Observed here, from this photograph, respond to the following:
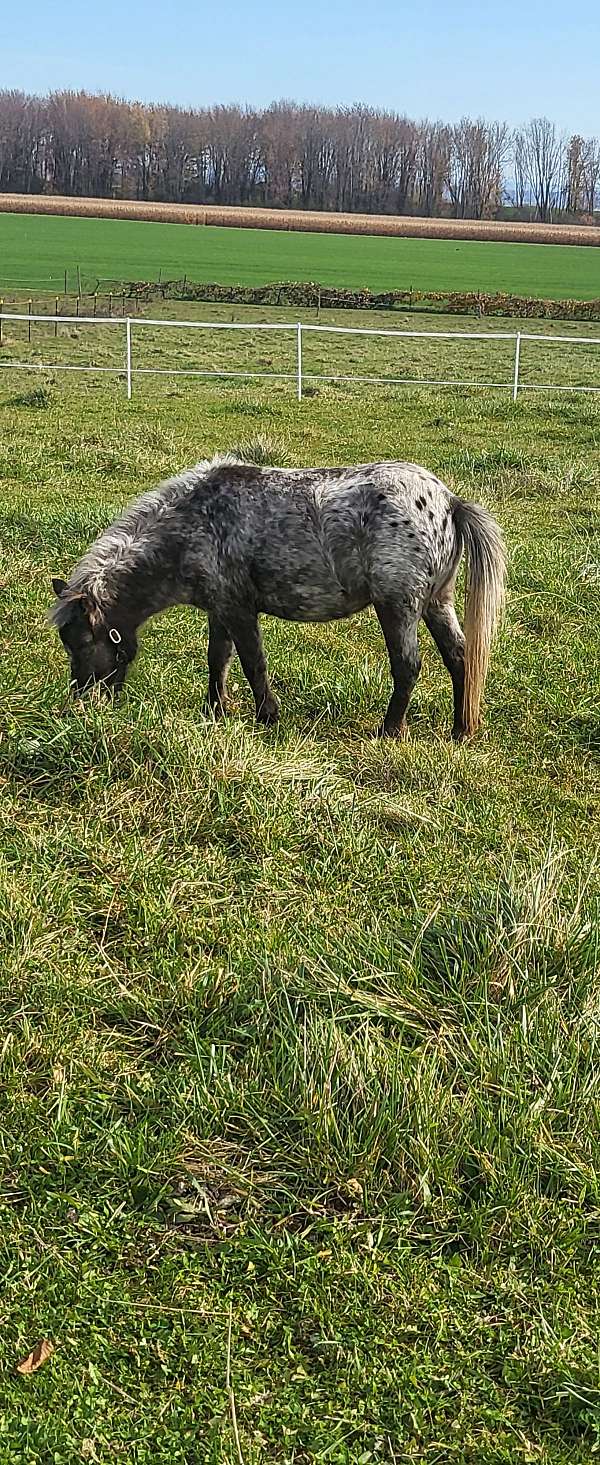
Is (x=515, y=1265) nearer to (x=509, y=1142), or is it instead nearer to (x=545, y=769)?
(x=509, y=1142)

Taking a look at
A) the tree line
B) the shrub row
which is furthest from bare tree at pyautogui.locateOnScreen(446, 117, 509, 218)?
the shrub row

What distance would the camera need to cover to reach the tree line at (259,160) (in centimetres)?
11462

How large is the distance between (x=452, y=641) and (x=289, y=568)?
981mm

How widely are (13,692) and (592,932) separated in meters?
3.00

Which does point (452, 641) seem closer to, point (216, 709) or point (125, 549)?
point (216, 709)

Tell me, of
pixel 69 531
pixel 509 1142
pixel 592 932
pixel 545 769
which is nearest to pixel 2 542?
pixel 69 531

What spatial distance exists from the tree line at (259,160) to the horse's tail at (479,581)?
12008 centimetres

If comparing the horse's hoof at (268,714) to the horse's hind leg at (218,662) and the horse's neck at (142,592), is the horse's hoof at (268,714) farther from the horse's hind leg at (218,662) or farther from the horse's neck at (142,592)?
the horse's neck at (142,592)

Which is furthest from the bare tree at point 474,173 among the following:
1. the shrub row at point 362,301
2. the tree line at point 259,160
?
the shrub row at point 362,301

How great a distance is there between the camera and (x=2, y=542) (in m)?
8.95

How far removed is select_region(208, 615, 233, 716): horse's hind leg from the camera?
5895mm

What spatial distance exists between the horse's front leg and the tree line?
4721 inches

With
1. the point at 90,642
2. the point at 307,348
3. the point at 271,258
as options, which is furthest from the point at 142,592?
the point at 271,258

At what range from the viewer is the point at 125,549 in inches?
231
